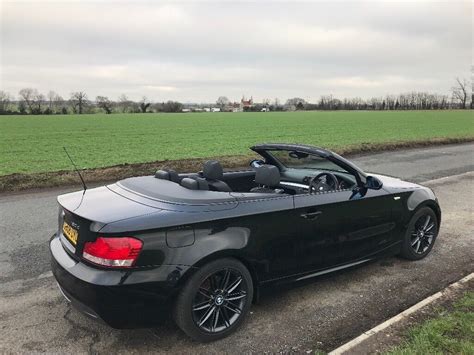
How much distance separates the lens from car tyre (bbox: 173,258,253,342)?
118 inches

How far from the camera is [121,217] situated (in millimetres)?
2957

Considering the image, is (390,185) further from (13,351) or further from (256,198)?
(13,351)

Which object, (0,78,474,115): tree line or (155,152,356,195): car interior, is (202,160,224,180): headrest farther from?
(0,78,474,115): tree line

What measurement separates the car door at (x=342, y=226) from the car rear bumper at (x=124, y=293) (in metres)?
1.24

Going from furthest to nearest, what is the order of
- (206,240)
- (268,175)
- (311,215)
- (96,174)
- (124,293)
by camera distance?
(96,174) < (268,175) < (311,215) < (206,240) < (124,293)

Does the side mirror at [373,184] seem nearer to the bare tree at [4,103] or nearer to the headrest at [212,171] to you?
the headrest at [212,171]

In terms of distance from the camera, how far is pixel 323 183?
13.8 feet

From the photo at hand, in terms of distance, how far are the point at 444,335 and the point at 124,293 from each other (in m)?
2.32

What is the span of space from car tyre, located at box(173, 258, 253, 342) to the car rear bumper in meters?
0.12

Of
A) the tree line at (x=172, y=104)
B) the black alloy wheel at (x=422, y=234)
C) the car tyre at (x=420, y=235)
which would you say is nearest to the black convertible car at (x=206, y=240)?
the car tyre at (x=420, y=235)

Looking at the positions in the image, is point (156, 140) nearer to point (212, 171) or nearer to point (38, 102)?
point (212, 171)

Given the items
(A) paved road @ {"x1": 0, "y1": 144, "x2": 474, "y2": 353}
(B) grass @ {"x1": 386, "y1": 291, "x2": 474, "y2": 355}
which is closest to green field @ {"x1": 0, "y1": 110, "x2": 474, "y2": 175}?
(A) paved road @ {"x1": 0, "y1": 144, "x2": 474, "y2": 353}

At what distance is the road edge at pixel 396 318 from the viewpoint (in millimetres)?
2945

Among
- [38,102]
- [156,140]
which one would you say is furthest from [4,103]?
[156,140]
